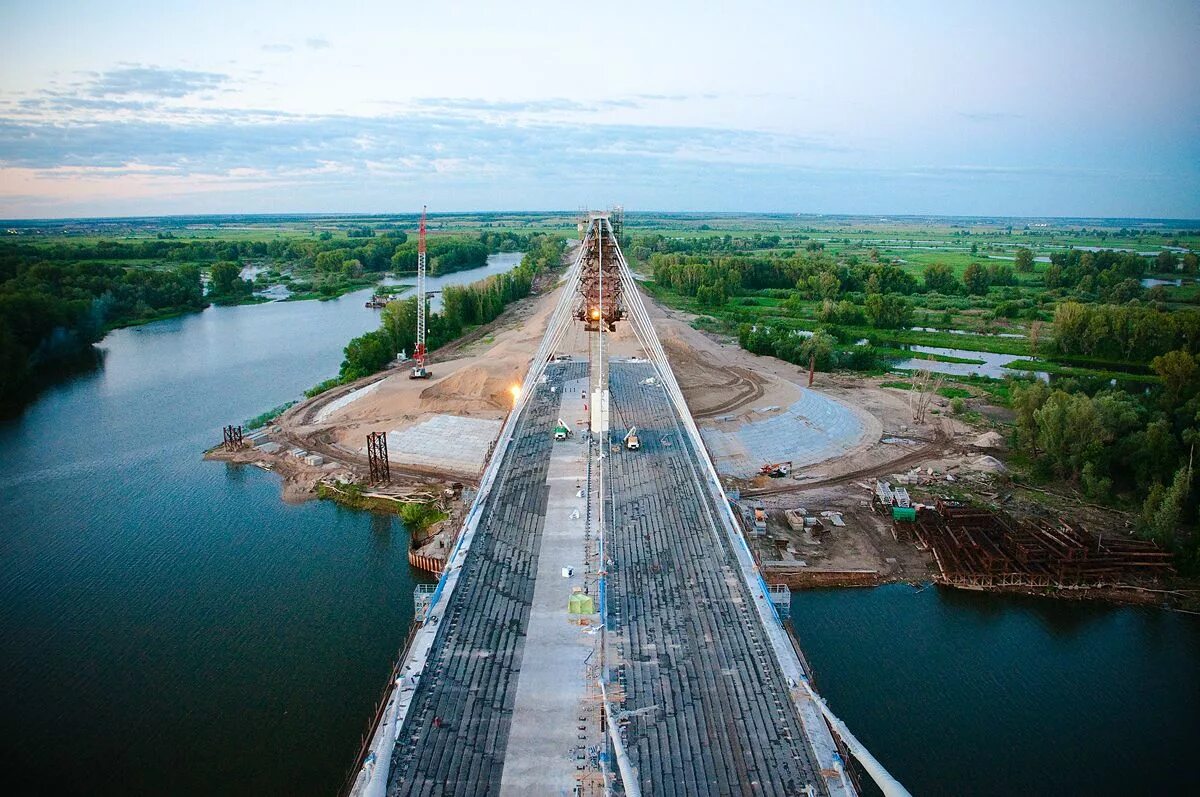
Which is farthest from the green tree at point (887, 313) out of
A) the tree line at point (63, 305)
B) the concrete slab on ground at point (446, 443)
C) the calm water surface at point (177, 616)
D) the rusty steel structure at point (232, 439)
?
the tree line at point (63, 305)

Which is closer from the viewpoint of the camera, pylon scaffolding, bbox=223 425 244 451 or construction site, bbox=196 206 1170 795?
construction site, bbox=196 206 1170 795

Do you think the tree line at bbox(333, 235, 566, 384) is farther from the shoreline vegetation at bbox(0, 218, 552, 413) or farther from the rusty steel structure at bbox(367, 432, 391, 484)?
the shoreline vegetation at bbox(0, 218, 552, 413)

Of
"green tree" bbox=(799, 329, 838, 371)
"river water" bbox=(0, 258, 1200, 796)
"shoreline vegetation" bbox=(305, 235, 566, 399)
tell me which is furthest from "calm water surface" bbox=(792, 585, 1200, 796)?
"shoreline vegetation" bbox=(305, 235, 566, 399)

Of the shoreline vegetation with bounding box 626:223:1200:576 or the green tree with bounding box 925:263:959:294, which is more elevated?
the green tree with bounding box 925:263:959:294

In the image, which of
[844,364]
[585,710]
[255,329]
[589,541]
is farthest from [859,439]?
[255,329]

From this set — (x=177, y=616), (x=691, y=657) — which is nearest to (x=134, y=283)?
(x=177, y=616)

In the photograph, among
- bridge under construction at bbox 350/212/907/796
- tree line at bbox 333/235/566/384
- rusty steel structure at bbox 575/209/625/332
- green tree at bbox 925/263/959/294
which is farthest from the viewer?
green tree at bbox 925/263/959/294

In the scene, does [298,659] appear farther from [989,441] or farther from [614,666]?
[989,441]

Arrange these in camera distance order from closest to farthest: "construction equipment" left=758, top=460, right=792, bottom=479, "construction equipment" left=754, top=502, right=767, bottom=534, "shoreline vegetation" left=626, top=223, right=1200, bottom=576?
"construction equipment" left=754, top=502, right=767, bottom=534, "shoreline vegetation" left=626, top=223, right=1200, bottom=576, "construction equipment" left=758, top=460, right=792, bottom=479
